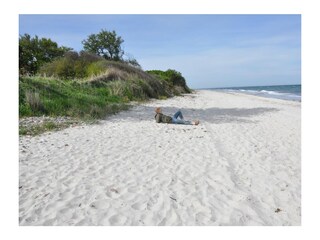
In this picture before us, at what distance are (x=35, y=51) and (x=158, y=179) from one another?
94.7ft

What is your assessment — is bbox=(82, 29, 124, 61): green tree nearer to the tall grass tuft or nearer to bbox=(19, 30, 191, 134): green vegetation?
bbox=(19, 30, 191, 134): green vegetation

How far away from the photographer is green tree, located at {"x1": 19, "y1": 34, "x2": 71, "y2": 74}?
91.8 feet

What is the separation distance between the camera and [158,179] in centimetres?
514

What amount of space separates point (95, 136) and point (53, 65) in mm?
17574

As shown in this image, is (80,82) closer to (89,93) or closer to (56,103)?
(89,93)

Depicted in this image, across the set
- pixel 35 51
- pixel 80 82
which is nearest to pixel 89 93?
pixel 80 82

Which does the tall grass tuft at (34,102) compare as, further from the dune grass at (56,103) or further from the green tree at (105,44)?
the green tree at (105,44)

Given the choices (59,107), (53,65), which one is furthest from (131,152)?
(53,65)

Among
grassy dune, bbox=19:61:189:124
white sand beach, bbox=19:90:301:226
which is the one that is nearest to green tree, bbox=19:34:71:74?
grassy dune, bbox=19:61:189:124

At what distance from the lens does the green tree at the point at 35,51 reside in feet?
91.8

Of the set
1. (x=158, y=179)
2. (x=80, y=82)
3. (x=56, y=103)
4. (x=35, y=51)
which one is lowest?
(x=158, y=179)

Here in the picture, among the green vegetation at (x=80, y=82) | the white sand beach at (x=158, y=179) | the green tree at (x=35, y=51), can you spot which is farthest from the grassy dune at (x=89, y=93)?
the green tree at (x=35, y=51)

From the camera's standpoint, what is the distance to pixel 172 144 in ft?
25.4
